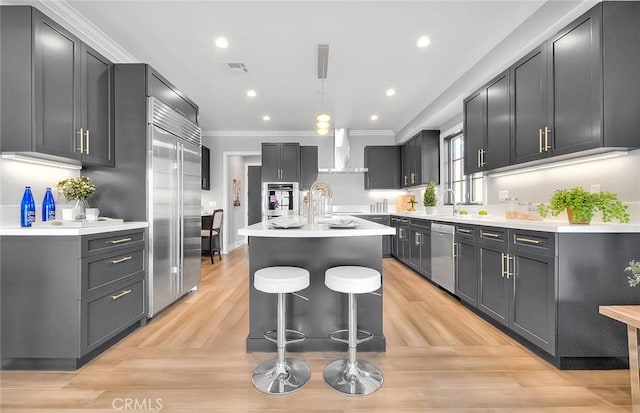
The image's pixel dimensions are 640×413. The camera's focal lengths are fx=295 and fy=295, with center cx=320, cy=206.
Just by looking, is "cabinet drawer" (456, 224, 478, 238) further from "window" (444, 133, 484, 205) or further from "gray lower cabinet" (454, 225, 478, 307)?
"window" (444, 133, 484, 205)

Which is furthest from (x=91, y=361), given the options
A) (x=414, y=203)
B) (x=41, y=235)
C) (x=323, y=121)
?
(x=414, y=203)

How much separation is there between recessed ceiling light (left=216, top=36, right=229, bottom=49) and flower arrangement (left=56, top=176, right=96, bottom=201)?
6.12 feet

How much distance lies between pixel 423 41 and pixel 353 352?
306cm

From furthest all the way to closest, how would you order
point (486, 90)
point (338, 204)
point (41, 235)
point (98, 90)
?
point (338, 204), point (486, 90), point (98, 90), point (41, 235)

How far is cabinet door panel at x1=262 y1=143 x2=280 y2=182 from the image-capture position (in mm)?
6262

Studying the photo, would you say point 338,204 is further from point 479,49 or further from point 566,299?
point 566,299

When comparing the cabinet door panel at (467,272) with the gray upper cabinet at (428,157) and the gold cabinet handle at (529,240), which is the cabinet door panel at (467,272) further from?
the gray upper cabinet at (428,157)

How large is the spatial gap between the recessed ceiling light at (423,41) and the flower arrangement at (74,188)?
338 centimetres

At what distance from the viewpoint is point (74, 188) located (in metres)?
2.31

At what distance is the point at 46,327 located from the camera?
194 cm

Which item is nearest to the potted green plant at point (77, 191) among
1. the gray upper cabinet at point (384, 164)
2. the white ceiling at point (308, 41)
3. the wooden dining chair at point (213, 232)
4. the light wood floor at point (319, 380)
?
the light wood floor at point (319, 380)

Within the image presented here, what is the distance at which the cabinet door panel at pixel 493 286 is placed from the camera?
2.45 metres

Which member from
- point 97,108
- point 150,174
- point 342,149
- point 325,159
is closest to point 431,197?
point 342,149

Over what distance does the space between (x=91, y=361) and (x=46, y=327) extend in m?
0.38
